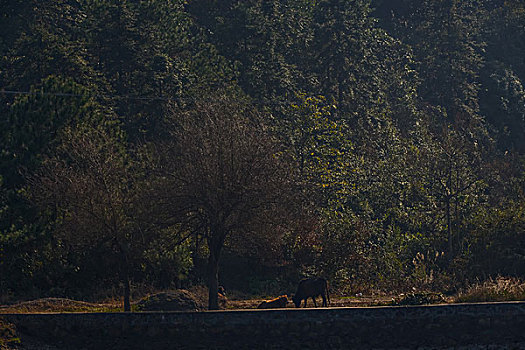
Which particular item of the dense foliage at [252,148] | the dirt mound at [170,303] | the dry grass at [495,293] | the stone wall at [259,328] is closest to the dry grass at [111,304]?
the dirt mound at [170,303]

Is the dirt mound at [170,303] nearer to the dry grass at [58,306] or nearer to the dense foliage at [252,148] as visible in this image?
the dense foliage at [252,148]

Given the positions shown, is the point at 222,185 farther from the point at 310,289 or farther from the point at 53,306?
the point at 53,306

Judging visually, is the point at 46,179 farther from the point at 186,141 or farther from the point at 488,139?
the point at 488,139

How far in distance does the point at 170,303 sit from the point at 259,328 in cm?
545

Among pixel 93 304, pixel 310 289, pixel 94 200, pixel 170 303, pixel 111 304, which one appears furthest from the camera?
pixel 111 304

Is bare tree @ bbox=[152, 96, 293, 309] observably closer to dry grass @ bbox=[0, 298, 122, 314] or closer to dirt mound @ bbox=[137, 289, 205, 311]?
dirt mound @ bbox=[137, 289, 205, 311]

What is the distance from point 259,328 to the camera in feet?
79.4

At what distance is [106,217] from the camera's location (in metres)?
28.5

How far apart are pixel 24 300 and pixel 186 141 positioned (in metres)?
10.9

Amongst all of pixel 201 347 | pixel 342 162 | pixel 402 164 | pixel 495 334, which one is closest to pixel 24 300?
pixel 201 347

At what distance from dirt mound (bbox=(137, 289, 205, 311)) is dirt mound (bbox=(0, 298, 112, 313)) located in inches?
111

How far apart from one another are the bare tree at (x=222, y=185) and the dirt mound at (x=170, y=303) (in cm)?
122

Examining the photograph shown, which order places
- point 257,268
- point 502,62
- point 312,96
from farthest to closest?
point 502,62 < point 312,96 < point 257,268

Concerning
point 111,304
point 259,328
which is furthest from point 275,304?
point 111,304
